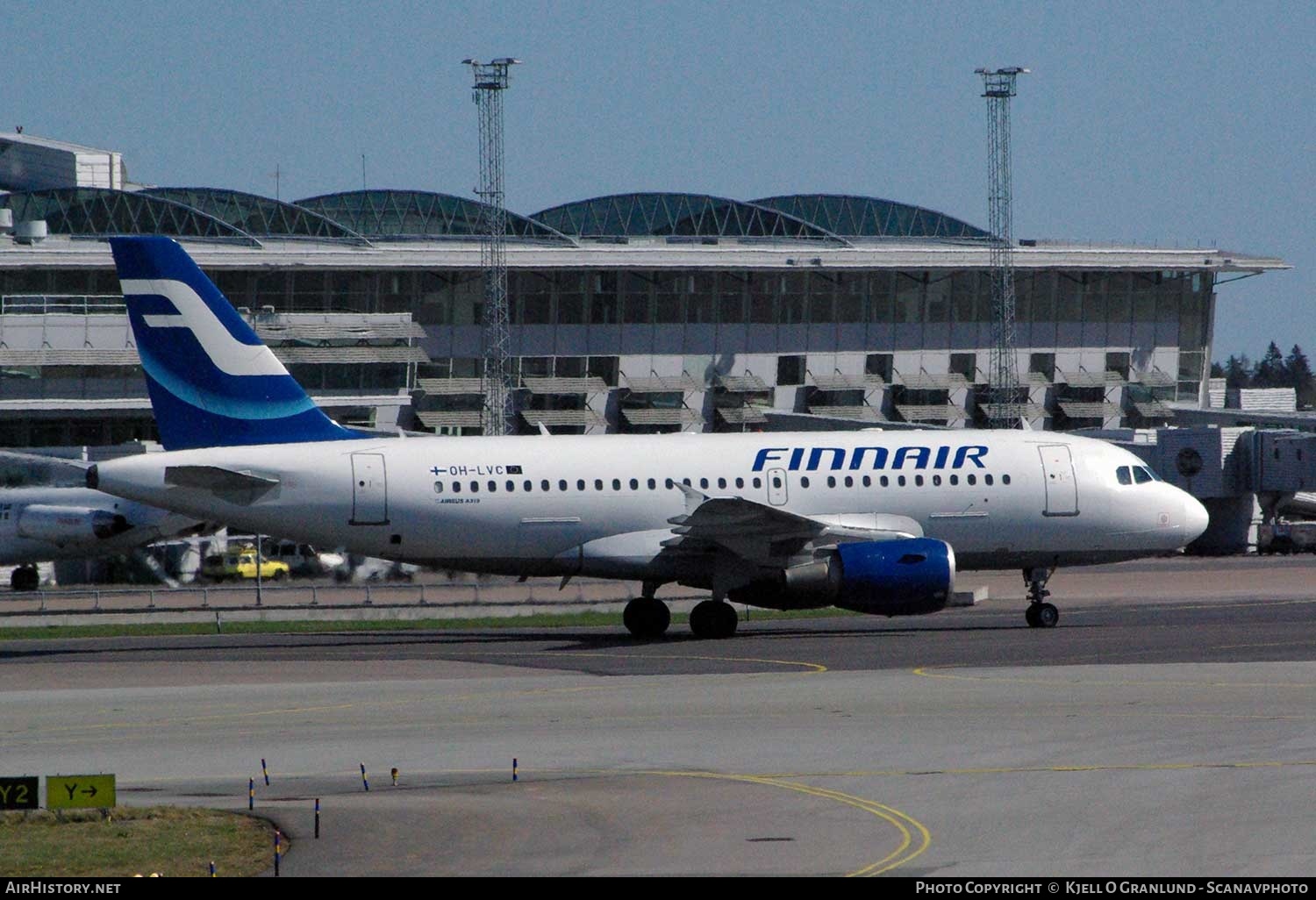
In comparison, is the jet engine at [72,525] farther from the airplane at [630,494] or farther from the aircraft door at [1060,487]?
the aircraft door at [1060,487]

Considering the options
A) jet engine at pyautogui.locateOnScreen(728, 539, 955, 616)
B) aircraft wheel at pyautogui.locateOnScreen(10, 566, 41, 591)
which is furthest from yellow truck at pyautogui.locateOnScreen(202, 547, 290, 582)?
jet engine at pyautogui.locateOnScreen(728, 539, 955, 616)

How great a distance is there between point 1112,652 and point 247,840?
20033 millimetres

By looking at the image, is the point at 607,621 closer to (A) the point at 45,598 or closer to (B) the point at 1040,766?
(A) the point at 45,598

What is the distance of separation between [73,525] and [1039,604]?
36.0 m

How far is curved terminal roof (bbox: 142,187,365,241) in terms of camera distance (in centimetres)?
10312

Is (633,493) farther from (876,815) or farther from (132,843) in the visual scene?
(132,843)

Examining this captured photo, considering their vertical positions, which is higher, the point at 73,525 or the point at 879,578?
the point at 879,578

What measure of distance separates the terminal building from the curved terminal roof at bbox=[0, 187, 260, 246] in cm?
14

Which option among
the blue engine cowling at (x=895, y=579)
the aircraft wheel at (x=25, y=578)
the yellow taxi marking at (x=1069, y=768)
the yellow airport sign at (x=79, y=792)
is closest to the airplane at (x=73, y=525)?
the aircraft wheel at (x=25, y=578)

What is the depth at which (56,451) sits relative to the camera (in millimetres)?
71688

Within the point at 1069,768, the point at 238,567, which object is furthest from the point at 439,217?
the point at 1069,768

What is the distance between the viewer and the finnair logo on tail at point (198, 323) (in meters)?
35.1

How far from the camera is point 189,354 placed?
3509cm

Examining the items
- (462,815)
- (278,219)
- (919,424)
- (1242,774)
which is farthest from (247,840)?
(278,219)
